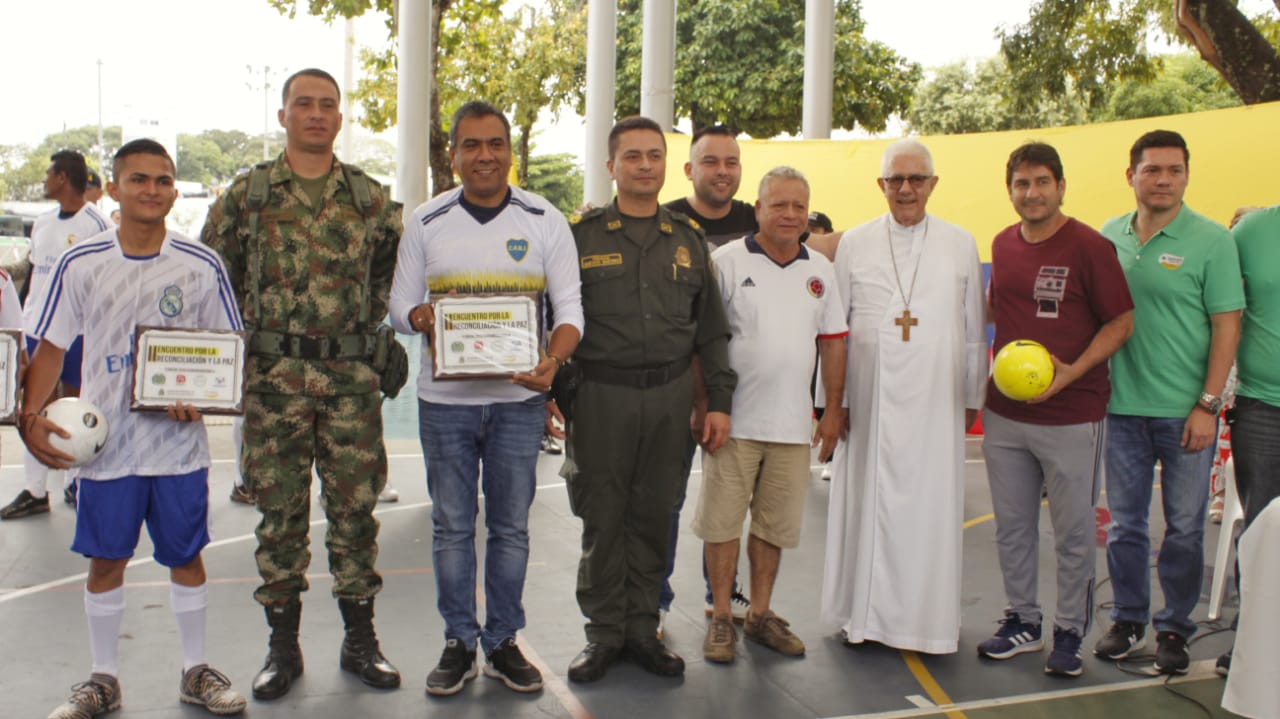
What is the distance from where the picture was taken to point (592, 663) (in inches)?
172

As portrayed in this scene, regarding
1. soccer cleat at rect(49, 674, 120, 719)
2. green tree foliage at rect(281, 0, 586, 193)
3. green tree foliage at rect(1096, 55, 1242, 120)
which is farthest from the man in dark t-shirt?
green tree foliage at rect(1096, 55, 1242, 120)

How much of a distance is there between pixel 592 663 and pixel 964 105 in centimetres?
4302

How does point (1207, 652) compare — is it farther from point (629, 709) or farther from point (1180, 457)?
point (629, 709)

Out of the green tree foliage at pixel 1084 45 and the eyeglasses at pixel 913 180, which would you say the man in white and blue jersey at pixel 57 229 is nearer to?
the eyeglasses at pixel 913 180

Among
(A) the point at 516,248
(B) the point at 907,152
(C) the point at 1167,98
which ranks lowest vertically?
(A) the point at 516,248

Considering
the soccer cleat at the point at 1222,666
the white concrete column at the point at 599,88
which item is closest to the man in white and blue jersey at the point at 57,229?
the white concrete column at the point at 599,88

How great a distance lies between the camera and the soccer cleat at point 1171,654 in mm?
4625

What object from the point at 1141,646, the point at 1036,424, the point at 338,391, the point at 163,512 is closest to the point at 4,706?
the point at 163,512

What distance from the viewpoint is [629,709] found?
4.10 m

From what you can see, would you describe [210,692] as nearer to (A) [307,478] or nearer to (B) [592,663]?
(A) [307,478]

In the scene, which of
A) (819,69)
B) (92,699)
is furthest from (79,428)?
(819,69)

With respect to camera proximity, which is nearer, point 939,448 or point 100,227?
point 939,448

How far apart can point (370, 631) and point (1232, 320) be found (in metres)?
3.83

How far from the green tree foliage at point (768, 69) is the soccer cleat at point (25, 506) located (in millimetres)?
23698
